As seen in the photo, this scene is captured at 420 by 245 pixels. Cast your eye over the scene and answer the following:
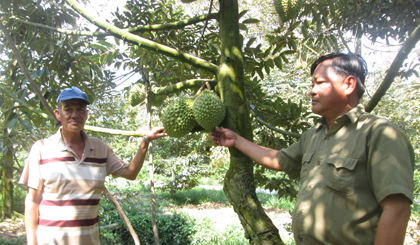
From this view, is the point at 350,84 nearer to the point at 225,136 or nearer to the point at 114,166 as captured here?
the point at 225,136

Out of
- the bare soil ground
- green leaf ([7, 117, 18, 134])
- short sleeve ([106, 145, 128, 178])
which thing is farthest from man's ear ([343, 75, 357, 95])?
the bare soil ground

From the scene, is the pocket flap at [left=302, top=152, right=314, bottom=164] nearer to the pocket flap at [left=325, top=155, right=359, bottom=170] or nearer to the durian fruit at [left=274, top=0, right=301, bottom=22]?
the pocket flap at [left=325, top=155, right=359, bottom=170]

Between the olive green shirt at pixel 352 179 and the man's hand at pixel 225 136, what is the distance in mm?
355

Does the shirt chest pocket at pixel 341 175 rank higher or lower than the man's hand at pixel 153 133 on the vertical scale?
lower

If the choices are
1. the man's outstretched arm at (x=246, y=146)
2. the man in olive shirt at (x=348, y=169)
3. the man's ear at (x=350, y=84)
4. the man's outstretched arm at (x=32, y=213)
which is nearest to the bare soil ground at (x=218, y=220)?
the man's outstretched arm at (x=246, y=146)

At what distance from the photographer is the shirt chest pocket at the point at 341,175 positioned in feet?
3.11

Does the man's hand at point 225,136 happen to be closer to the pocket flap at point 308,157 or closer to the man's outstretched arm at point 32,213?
the pocket flap at point 308,157

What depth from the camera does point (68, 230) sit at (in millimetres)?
1341

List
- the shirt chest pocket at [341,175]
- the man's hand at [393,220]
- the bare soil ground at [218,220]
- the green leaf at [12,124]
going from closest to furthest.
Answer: the man's hand at [393,220]
the shirt chest pocket at [341,175]
the green leaf at [12,124]
the bare soil ground at [218,220]

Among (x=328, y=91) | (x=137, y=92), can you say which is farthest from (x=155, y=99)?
(x=328, y=91)

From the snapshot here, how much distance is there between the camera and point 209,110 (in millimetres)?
1185

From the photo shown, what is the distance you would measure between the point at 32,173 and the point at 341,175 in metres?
1.45

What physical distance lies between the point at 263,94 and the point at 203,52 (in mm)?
588

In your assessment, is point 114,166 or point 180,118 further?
point 114,166
